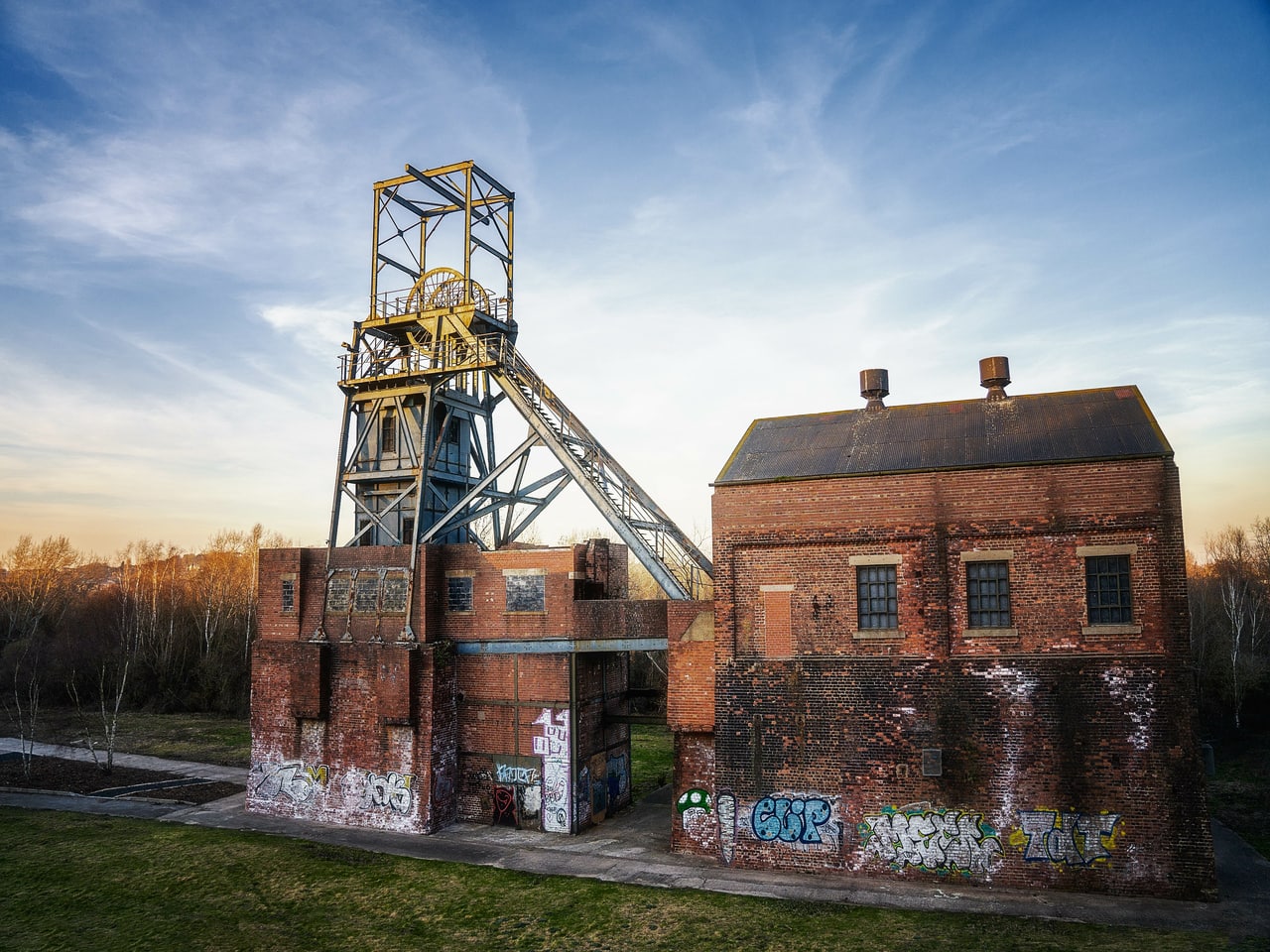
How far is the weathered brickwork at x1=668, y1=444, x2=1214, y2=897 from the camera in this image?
1445 centimetres

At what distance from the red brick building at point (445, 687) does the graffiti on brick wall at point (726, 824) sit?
12.6ft

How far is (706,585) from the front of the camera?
20547 mm

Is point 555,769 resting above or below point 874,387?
below

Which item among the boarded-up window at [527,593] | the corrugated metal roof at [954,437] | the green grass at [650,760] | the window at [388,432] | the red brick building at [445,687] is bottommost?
the green grass at [650,760]

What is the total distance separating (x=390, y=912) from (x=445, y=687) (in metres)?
6.19

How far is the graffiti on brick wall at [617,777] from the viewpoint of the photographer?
21469mm

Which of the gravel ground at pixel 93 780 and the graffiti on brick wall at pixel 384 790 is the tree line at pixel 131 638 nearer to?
the gravel ground at pixel 93 780

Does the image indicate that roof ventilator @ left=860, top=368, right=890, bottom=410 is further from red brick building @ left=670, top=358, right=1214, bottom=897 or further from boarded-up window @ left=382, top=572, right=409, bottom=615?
boarded-up window @ left=382, top=572, right=409, bottom=615

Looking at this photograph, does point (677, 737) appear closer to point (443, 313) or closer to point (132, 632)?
point (443, 313)

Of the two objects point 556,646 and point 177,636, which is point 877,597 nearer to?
point 556,646

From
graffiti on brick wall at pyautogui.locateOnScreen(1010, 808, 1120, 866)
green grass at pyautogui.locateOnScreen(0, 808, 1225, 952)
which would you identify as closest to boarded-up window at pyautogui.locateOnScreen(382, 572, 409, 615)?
green grass at pyautogui.locateOnScreen(0, 808, 1225, 952)

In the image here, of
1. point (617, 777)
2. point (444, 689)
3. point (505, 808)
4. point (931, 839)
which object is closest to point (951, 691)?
point (931, 839)

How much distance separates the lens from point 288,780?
2127cm

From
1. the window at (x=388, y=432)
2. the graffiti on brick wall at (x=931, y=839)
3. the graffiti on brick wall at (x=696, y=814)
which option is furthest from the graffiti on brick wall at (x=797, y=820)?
the window at (x=388, y=432)
